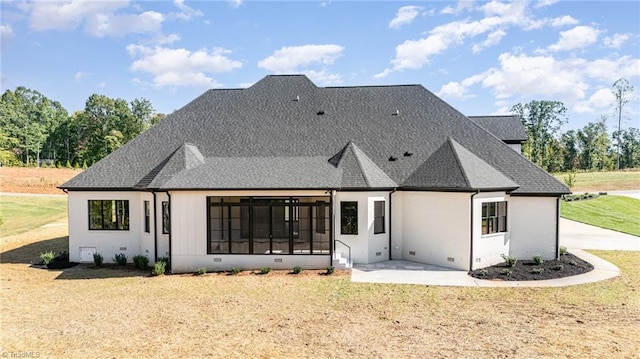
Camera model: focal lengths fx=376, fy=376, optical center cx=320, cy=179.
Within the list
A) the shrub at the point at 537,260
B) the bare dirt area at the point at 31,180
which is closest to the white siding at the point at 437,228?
the shrub at the point at 537,260

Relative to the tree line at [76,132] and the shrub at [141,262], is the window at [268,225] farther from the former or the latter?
the tree line at [76,132]

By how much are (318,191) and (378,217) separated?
3435 mm

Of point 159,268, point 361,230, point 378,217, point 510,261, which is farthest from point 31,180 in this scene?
point 510,261

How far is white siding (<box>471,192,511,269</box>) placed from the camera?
→ 16.8 m

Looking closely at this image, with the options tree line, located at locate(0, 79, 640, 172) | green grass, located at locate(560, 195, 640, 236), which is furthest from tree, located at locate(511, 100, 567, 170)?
green grass, located at locate(560, 195, 640, 236)

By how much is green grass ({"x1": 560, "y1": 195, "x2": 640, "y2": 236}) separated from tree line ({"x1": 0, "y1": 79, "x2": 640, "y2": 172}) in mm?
38683

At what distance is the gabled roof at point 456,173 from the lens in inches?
672

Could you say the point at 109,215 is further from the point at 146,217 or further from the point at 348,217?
the point at 348,217

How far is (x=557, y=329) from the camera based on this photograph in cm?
1024

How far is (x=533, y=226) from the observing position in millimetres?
18438

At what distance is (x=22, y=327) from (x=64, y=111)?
360 feet

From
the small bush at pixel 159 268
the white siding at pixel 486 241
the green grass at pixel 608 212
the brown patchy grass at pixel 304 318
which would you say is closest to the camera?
the brown patchy grass at pixel 304 318

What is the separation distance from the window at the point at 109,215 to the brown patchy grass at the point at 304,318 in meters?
3.22

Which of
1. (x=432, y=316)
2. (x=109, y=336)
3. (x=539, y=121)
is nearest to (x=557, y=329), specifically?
(x=432, y=316)
